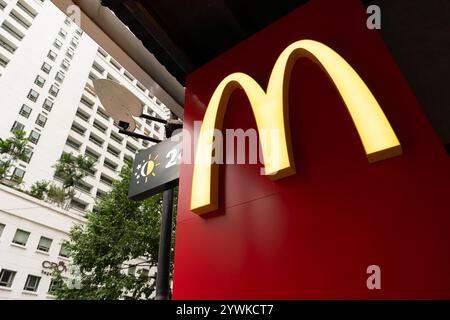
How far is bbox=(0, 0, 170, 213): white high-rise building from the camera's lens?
3409 centimetres

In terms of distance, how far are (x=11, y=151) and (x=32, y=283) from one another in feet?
40.1

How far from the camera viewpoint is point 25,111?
35156 mm

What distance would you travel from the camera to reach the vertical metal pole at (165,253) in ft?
8.14

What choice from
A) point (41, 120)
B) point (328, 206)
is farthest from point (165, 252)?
point (41, 120)

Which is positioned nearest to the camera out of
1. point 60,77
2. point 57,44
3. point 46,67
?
point 46,67

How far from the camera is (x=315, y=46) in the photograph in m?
2.18

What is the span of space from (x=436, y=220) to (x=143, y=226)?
43.7 ft

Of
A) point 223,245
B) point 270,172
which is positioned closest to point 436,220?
point 270,172

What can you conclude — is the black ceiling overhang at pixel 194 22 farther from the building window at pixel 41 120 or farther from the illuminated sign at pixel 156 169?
the building window at pixel 41 120

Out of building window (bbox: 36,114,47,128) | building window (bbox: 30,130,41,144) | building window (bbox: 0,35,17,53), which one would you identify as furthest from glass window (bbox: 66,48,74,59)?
building window (bbox: 30,130,41,144)

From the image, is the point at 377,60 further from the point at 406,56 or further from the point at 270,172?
the point at 406,56

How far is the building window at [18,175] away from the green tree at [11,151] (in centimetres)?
49

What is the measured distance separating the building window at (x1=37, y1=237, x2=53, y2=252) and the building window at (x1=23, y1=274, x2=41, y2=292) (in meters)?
2.19

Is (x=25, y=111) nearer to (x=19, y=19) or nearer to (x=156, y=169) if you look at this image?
(x=19, y=19)
